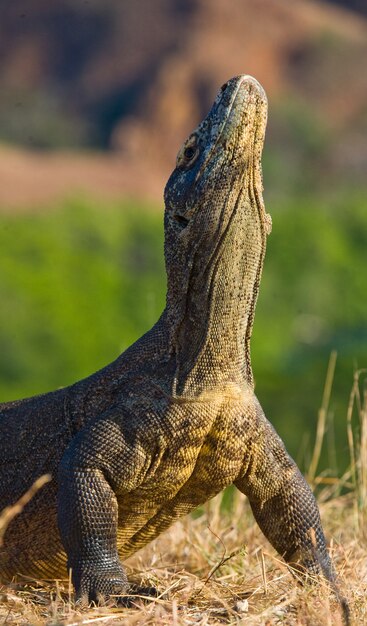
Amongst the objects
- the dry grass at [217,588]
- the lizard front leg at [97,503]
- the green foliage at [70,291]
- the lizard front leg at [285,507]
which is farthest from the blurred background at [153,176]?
the lizard front leg at [97,503]

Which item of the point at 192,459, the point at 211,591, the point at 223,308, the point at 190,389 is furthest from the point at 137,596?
the point at 223,308

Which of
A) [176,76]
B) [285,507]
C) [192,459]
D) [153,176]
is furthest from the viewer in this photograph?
[176,76]

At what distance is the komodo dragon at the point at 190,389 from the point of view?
191 inches

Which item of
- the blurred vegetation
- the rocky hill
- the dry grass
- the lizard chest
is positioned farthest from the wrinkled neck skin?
the rocky hill

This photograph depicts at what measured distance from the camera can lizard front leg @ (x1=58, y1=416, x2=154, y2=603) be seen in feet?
15.9

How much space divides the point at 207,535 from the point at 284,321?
14626mm

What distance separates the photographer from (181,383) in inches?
195

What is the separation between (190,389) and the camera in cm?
493

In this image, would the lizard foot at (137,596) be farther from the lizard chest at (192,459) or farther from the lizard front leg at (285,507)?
the lizard front leg at (285,507)

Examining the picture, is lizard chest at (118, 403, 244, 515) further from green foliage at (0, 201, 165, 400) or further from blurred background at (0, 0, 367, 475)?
green foliage at (0, 201, 165, 400)

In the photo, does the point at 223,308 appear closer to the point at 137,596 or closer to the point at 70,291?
the point at 137,596

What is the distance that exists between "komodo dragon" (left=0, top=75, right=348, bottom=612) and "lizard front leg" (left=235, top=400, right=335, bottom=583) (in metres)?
0.01

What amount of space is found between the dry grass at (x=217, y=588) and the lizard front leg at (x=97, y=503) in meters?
0.16

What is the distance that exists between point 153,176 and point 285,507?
27.6m
